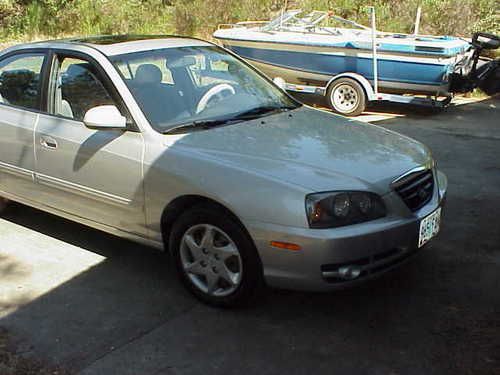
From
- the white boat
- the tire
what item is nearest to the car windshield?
the tire

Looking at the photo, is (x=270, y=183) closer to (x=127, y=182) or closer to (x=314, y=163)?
(x=314, y=163)

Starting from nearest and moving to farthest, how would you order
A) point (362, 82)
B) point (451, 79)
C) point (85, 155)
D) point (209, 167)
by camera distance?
point (209, 167), point (85, 155), point (451, 79), point (362, 82)

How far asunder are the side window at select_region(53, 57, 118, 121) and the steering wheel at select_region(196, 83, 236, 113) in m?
0.59

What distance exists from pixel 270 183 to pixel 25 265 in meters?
2.10

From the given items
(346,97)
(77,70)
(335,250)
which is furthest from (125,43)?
(346,97)

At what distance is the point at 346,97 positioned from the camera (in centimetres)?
939

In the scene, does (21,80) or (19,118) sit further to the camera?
(21,80)

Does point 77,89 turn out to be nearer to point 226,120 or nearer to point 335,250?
point 226,120

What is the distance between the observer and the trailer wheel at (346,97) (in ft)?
30.1

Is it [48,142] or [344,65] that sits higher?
[344,65]

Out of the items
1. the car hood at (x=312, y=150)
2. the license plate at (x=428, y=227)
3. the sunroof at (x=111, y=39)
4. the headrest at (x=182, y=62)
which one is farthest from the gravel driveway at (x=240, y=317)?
the sunroof at (x=111, y=39)

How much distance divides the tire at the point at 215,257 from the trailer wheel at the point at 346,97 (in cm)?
612

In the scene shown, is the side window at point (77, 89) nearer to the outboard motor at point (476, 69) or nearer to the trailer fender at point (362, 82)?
the trailer fender at point (362, 82)

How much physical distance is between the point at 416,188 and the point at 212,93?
1.56 metres
